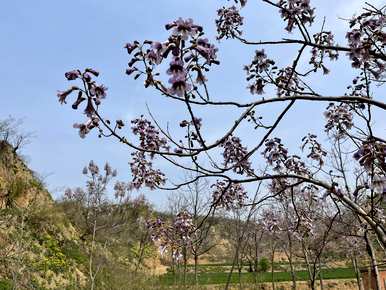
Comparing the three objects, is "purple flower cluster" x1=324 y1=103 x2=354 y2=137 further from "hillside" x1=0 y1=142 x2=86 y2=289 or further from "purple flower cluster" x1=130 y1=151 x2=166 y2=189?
"hillside" x1=0 y1=142 x2=86 y2=289

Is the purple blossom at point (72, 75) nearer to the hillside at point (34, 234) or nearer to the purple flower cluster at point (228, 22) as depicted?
the purple flower cluster at point (228, 22)

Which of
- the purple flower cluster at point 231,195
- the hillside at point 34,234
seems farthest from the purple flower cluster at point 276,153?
the hillside at point 34,234

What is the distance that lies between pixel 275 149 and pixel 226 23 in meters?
1.56

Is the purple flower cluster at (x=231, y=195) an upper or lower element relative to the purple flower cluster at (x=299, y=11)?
lower

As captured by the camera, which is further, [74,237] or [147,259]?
[147,259]

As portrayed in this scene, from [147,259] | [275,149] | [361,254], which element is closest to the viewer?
[275,149]

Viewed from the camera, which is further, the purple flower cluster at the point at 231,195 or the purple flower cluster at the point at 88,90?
the purple flower cluster at the point at 231,195

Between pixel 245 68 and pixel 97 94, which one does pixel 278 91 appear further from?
pixel 97 94

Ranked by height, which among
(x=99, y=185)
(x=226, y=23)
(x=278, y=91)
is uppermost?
(x=99, y=185)

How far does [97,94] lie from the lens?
2428 mm

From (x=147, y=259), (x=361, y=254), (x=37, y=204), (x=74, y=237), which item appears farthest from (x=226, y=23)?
(x=147, y=259)

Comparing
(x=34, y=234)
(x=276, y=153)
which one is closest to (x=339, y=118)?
(x=276, y=153)

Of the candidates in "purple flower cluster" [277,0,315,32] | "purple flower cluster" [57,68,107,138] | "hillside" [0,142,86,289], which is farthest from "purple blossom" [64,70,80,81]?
"hillside" [0,142,86,289]

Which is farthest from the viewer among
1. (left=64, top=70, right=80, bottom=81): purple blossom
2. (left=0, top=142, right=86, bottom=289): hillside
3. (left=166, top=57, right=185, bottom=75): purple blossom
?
(left=0, top=142, right=86, bottom=289): hillside
